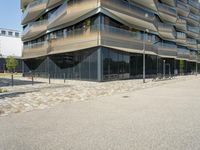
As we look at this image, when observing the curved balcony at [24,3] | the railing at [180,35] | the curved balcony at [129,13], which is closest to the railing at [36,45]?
the curved balcony at [24,3]

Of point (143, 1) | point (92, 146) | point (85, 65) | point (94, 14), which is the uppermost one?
point (143, 1)

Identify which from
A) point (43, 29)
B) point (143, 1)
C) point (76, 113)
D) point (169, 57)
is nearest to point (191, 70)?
point (169, 57)

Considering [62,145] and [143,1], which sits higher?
[143,1]

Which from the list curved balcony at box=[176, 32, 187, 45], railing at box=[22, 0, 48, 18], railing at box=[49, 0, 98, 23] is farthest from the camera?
curved balcony at box=[176, 32, 187, 45]

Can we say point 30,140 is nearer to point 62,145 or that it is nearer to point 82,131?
point 62,145

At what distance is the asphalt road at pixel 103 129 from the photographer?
6434 mm

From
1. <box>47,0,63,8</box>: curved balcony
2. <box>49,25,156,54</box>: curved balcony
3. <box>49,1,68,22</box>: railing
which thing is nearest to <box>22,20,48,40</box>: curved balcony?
<box>49,1,68,22</box>: railing

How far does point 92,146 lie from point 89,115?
4.19 metres

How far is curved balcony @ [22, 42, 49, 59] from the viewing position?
Result: 4279 cm

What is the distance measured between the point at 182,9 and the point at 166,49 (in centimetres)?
1661

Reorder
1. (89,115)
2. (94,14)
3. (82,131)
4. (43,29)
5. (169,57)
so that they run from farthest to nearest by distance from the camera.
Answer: (169,57)
(43,29)
(94,14)
(89,115)
(82,131)

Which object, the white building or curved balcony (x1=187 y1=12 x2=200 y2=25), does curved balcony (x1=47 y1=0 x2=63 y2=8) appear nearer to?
curved balcony (x1=187 y1=12 x2=200 y2=25)

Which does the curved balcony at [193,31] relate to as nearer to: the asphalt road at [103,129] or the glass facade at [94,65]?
the glass facade at [94,65]

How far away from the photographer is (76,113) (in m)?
11.0
